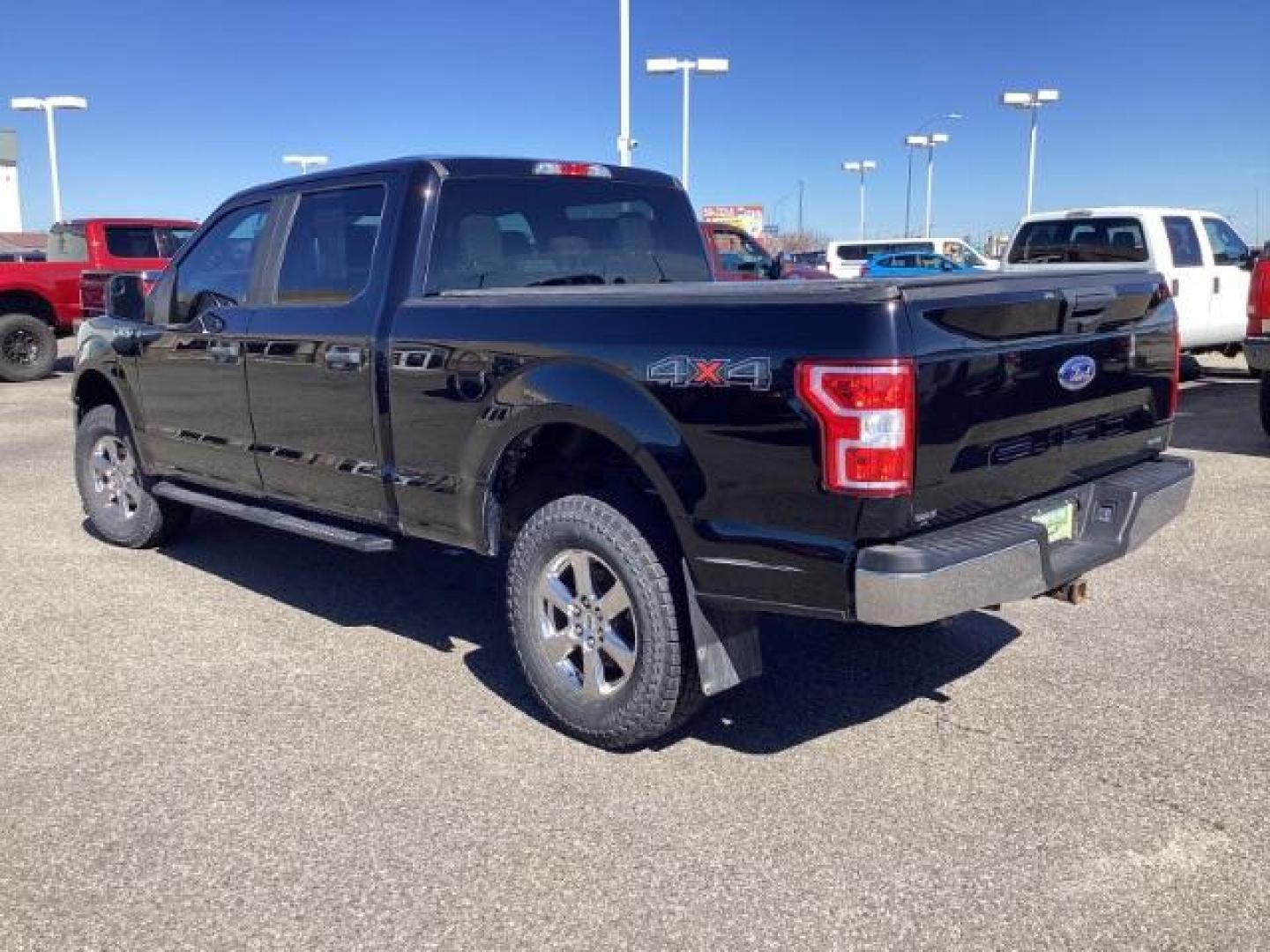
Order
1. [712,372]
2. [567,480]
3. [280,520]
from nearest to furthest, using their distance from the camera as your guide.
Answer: [712,372]
[567,480]
[280,520]

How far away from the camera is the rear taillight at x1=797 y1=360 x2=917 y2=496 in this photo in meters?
2.86

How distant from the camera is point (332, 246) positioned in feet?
15.3

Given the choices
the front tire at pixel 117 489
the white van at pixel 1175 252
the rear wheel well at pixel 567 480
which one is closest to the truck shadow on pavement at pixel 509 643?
the front tire at pixel 117 489

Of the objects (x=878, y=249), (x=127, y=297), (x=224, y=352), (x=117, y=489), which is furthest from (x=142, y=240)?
(x=878, y=249)

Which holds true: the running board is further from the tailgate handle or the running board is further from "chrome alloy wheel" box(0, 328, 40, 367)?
"chrome alloy wheel" box(0, 328, 40, 367)

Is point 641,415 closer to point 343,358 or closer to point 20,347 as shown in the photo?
point 343,358

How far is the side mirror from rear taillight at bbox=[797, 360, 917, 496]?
13.5 feet

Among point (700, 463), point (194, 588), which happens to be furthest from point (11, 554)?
point (700, 463)

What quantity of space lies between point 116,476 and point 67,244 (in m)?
11.2

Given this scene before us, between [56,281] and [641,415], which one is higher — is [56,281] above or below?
above

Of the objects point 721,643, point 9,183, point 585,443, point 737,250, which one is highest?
point 9,183

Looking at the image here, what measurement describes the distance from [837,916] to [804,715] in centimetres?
122

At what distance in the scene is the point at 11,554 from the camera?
6250 mm

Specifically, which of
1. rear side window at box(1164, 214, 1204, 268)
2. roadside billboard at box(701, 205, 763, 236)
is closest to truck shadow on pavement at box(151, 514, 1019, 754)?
rear side window at box(1164, 214, 1204, 268)
